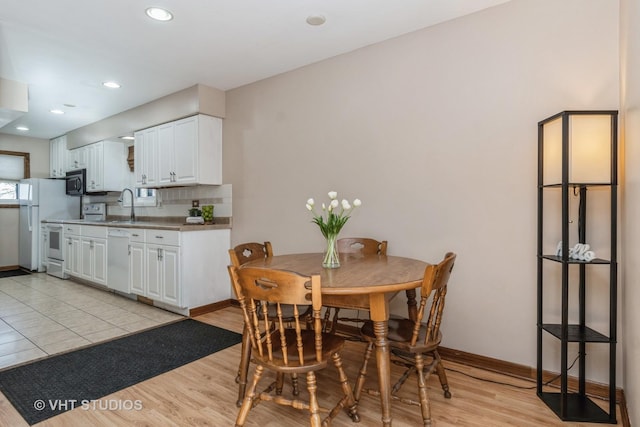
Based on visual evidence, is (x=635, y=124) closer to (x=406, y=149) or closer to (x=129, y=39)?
(x=406, y=149)

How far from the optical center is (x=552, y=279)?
2.26m

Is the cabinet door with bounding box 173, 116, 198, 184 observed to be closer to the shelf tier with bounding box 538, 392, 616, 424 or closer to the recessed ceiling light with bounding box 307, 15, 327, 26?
the recessed ceiling light with bounding box 307, 15, 327, 26

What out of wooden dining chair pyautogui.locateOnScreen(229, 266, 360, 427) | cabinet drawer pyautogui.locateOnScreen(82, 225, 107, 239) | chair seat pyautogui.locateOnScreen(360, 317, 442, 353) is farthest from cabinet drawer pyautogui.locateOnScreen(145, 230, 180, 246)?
chair seat pyautogui.locateOnScreen(360, 317, 442, 353)

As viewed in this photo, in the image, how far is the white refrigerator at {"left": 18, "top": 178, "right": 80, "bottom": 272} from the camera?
5.98m

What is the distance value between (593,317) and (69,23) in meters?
4.10

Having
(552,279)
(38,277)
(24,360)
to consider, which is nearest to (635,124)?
(552,279)

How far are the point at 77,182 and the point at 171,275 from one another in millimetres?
3540

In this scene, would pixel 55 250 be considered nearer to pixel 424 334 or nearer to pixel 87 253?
pixel 87 253

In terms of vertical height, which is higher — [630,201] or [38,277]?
[630,201]

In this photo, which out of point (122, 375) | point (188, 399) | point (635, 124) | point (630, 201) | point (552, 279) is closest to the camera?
point (635, 124)

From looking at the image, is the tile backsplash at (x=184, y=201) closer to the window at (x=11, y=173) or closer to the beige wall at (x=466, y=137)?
the beige wall at (x=466, y=137)

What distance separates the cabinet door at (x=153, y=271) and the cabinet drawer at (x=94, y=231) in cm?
109

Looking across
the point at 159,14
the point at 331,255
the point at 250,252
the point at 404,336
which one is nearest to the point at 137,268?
the point at 250,252

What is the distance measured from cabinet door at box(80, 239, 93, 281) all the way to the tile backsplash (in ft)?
2.55
